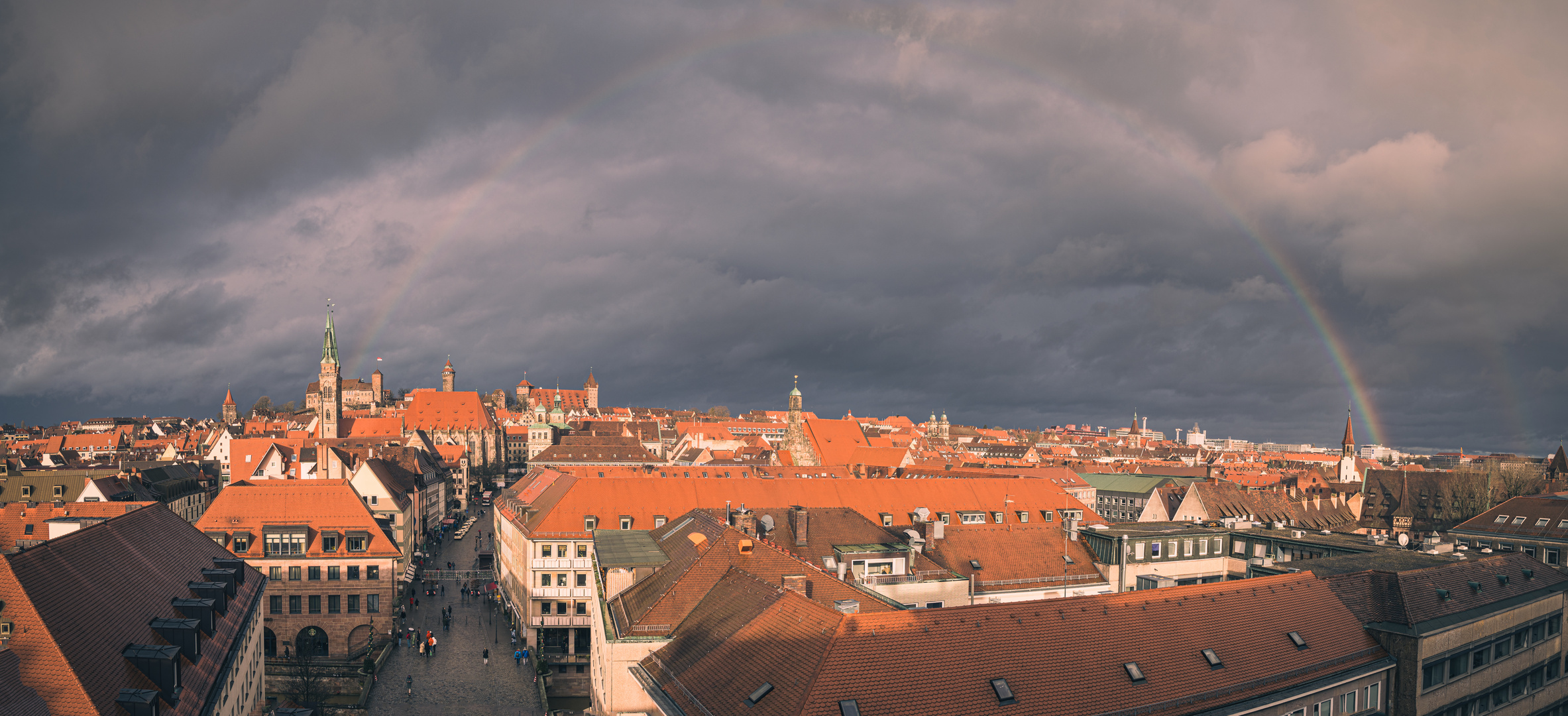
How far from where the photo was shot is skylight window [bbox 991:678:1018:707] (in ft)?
79.5

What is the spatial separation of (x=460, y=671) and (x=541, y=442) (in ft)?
441

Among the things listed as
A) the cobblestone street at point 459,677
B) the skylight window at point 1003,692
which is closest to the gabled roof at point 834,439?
the cobblestone street at point 459,677

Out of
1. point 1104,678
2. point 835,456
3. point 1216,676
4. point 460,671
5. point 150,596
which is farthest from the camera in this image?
point 835,456

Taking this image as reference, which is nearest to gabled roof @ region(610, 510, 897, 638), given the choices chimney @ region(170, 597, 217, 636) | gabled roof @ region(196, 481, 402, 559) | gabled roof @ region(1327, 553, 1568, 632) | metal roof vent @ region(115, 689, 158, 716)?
metal roof vent @ region(115, 689, 158, 716)

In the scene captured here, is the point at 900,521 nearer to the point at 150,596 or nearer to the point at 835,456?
the point at 150,596

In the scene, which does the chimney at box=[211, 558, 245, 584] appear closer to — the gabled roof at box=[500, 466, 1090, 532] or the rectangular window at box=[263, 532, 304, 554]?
the rectangular window at box=[263, 532, 304, 554]

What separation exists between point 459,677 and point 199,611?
23311 millimetres

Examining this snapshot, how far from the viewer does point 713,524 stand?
158 ft

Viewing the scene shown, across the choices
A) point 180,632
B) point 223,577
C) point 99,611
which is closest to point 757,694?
point 180,632

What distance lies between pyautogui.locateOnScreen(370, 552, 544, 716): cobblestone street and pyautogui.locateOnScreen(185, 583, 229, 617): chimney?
534 inches

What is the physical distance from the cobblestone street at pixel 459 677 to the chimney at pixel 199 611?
641 inches

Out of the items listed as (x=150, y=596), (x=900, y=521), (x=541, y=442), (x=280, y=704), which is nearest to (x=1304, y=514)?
(x=900, y=521)

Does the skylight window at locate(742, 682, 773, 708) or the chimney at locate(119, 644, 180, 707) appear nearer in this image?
the skylight window at locate(742, 682, 773, 708)

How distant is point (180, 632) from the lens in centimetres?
3278
